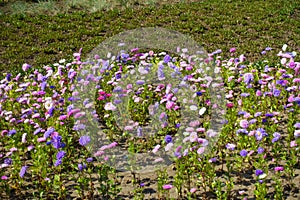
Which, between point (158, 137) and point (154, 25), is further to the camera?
point (154, 25)

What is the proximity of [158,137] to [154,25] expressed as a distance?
6.12 meters

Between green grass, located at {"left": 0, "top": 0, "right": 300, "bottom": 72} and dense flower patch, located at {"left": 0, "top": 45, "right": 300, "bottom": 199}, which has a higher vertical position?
green grass, located at {"left": 0, "top": 0, "right": 300, "bottom": 72}

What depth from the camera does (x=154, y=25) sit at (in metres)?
10.9

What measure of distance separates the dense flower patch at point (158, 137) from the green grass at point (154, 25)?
9.12 feet

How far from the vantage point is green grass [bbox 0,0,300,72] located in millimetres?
9430

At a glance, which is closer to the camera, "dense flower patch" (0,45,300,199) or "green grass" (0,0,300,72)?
"dense flower patch" (0,45,300,199)

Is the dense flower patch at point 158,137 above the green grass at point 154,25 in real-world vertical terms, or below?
below

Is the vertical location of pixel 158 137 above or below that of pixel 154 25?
below

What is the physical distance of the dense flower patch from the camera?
4.23m

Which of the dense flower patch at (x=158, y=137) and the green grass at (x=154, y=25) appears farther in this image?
the green grass at (x=154, y=25)

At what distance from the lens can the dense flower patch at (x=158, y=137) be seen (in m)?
4.23

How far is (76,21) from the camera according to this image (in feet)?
37.0

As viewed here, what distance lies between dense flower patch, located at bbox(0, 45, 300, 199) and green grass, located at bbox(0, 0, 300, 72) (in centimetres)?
278

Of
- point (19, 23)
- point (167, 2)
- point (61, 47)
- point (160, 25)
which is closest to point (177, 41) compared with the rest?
point (160, 25)
